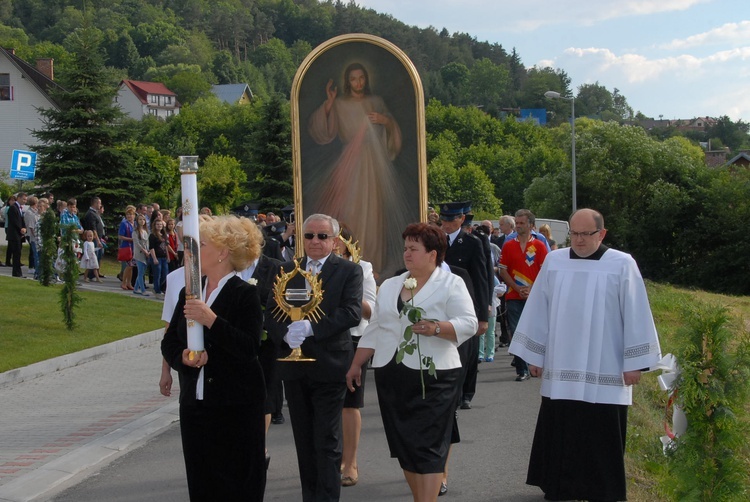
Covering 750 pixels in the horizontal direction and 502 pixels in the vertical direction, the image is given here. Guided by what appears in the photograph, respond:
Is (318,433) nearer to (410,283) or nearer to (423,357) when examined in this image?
(423,357)

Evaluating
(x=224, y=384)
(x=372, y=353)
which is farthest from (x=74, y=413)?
(x=224, y=384)

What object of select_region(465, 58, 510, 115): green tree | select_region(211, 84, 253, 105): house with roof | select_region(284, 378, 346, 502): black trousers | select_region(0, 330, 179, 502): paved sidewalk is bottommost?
select_region(0, 330, 179, 502): paved sidewalk

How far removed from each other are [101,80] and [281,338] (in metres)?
27.5

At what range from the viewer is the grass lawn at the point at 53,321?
1384cm

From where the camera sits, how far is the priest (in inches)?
256

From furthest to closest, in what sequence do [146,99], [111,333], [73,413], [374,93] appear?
[146,99], [111,333], [374,93], [73,413]

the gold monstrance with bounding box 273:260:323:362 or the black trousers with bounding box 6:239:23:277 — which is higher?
the gold monstrance with bounding box 273:260:323:362

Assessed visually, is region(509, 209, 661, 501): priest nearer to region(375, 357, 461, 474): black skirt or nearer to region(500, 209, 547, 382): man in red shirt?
region(375, 357, 461, 474): black skirt

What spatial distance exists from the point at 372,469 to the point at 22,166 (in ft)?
74.4

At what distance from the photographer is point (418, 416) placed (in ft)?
20.0

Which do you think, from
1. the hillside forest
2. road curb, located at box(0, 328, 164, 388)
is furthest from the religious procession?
the hillside forest

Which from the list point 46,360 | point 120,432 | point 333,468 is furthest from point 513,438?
point 46,360

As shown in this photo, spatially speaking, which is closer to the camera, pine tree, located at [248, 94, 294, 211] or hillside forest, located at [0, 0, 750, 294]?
hillside forest, located at [0, 0, 750, 294]

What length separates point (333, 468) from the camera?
6.51 metres
